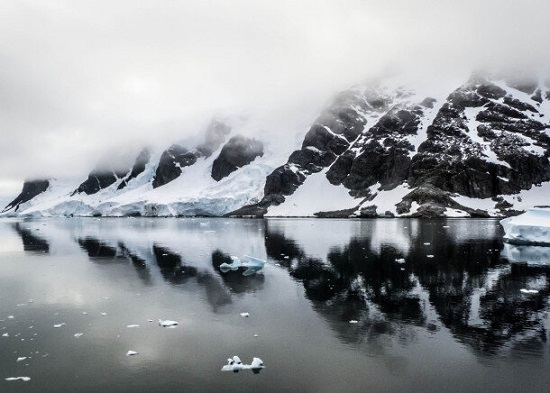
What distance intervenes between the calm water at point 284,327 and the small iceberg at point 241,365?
0.37m

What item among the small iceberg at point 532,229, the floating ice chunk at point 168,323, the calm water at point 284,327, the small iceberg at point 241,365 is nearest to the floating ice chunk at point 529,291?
the calm water at point 284,327

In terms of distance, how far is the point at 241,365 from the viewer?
16375mm

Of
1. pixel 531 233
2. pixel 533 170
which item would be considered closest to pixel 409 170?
pixel 533 170

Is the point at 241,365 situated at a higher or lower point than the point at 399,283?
higher

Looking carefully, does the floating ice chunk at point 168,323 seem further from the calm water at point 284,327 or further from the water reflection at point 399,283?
the water reflection at point 399,283

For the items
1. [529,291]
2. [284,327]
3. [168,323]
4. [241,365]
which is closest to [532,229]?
[529,291]

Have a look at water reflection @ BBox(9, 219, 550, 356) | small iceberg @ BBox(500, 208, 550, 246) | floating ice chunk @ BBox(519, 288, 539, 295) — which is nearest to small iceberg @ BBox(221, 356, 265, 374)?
water reflection @ BBox(9, 219, 550, 356)

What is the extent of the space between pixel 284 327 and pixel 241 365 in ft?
18.7

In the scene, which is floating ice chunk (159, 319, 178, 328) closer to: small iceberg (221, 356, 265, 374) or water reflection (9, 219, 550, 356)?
water reflection (9, 219, 550, 356)

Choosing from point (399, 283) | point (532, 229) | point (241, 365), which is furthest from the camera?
point (532, 229)

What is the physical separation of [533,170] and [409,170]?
173ft

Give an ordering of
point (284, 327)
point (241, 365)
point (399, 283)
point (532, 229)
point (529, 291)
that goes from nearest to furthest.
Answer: point (241, 365), point (284, 327), point (529, 291), point (399, 283), point (532, 229)

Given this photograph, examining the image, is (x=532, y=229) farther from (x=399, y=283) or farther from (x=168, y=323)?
(x=168, y=323)

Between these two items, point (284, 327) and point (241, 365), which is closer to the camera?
point (241, 365)
